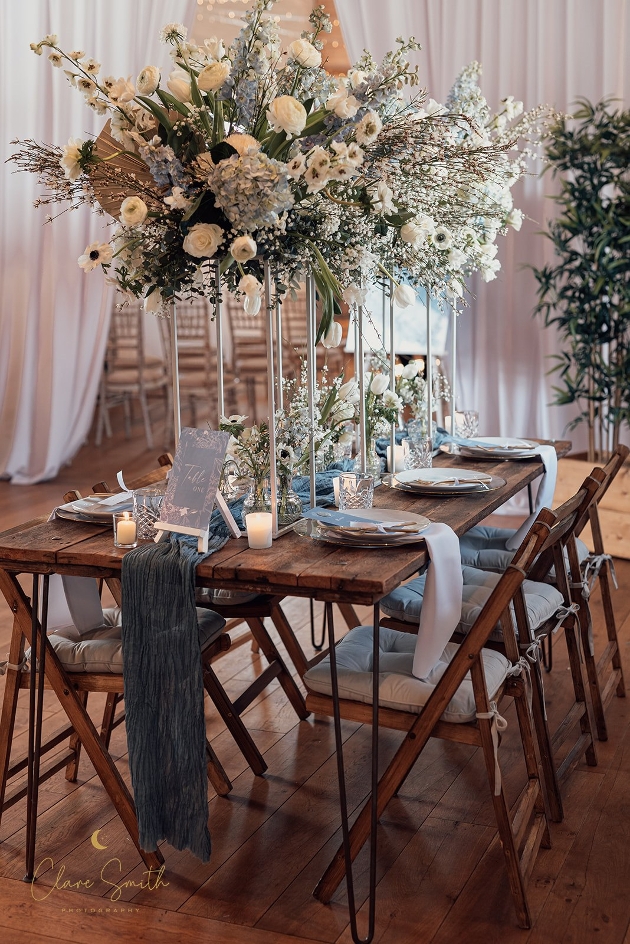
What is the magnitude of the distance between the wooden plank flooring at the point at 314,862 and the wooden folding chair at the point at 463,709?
0.10m

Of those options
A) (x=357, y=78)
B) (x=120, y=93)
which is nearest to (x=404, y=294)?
(x=357, y=78)

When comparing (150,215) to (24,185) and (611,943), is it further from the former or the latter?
(24,185)

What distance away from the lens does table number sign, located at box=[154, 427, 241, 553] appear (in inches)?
84.0

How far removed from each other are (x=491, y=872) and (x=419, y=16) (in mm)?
4613

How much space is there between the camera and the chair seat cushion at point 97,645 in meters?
2.29

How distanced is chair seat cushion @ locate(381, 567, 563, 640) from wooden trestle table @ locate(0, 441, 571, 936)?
26cm

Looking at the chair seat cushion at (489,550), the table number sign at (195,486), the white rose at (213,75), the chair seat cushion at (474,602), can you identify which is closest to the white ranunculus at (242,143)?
the white rose at (213,75)

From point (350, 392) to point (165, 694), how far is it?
38.6 inches

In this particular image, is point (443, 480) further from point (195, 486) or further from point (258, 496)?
point (195, 486)

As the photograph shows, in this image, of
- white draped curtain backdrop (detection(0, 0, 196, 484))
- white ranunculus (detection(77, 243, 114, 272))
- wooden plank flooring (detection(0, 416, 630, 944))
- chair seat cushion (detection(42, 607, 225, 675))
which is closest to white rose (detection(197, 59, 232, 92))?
white ranunculus (detection(77, 243, 114, 272))

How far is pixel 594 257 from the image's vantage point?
189 inches

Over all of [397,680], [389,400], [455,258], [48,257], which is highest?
[48,257]

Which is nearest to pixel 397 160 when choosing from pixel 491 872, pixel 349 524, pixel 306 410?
pixel 306 410

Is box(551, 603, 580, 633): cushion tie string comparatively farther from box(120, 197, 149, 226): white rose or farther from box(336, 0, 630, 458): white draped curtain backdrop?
box(336, 0, 630, 458): white draped curtain backdrop
